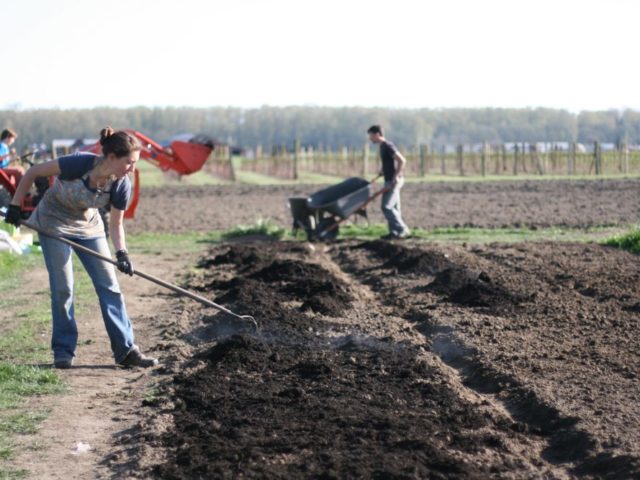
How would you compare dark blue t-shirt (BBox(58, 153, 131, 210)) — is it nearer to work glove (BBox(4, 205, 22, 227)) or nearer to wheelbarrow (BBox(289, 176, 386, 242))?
work glove (BBox(4, 205, 22, 227))

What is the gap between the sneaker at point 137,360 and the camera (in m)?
8.27

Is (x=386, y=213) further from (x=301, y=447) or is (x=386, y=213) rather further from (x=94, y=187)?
(x=301, y=447)

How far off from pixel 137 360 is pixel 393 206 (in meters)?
10.1

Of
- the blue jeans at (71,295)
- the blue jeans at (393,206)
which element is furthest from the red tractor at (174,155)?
the blue jeans at (71,295)

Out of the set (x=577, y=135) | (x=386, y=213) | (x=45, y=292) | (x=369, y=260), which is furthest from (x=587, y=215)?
(x=577, y=135)

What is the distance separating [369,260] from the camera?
15172mm

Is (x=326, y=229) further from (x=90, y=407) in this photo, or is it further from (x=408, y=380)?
(x=90, y=407)

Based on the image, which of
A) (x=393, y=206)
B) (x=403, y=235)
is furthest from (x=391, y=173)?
(x=403, y=235)

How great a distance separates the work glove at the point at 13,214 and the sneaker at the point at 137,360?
136 cm

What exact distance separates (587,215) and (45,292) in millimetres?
13322

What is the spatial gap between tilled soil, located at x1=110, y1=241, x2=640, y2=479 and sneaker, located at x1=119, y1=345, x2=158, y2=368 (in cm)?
22

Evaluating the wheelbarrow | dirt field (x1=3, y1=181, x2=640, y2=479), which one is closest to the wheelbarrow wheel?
the wheelbarrow

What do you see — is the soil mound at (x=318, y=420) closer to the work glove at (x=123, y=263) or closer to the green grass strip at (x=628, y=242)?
the work glove at (x=123, y=263)

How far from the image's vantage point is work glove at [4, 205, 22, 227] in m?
7.71
